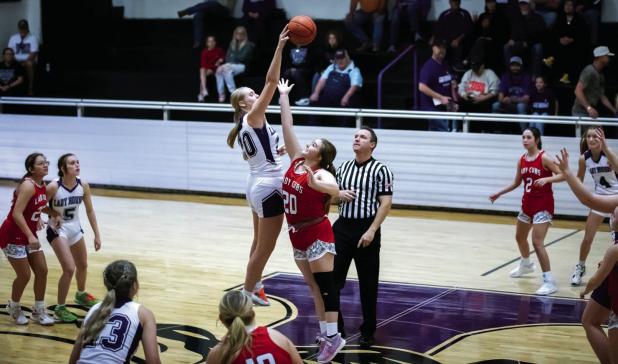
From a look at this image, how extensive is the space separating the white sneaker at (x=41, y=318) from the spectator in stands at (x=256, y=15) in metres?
11.8

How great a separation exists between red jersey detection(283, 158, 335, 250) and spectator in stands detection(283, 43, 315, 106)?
10.1m

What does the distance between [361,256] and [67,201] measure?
2.92 meters

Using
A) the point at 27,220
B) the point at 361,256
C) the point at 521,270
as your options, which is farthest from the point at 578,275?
the point at 27,220

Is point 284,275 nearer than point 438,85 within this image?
Yes

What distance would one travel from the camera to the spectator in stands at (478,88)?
645 inches

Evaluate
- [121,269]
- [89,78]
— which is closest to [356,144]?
[121,269]

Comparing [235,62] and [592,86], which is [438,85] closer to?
[592,86]

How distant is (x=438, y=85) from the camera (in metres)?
16.4

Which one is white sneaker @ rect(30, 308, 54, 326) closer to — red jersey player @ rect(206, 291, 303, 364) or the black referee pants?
the black referee pants

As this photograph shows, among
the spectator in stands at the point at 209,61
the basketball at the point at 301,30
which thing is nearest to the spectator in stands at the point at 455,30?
the spectator in stands at the point at 209,61

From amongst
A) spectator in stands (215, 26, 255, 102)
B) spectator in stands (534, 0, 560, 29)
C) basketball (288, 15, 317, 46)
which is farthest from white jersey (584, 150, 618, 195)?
spectator in stands (215, 26, 255, 102)

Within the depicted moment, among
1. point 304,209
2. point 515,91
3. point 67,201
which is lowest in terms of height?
point 67,201

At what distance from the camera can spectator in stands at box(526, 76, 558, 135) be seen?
1591cm

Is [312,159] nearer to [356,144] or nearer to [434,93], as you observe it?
[356,144]
